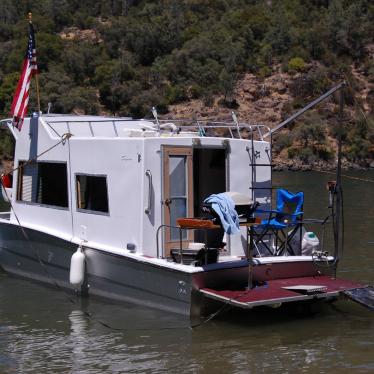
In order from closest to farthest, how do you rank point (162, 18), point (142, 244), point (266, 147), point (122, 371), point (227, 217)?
1. point (122, 371)
2. point (227, 217)
3. point (142, 244)
4. point (266, 147)
5. point (162, 18)

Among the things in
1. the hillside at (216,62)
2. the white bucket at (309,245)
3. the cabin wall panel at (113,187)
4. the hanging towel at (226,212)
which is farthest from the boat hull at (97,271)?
the hillside at (216,62)

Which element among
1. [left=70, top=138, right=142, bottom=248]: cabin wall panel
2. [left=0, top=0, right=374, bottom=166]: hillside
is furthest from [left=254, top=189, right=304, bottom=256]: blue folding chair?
[left=0, top=0, right=374, bottom=166]: hillside

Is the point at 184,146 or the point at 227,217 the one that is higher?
the point at 184,146

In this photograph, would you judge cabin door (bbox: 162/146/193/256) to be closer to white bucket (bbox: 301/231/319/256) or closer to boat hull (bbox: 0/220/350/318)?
boat hull (bbox: 0/220/350/318)

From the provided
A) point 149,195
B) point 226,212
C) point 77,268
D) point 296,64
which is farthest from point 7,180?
point 296,64

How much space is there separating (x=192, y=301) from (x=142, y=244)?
52.8 inches

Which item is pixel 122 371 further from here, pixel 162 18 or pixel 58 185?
pixel 162 18

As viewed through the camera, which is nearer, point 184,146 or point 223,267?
point 223,267

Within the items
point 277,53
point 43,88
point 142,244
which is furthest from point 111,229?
point 277,53

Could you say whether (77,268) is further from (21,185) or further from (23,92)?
(23,92)

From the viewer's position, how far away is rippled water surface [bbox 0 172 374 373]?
9.34m

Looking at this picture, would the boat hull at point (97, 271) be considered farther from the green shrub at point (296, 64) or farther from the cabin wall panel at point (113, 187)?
the green shrub at point (296, 64)

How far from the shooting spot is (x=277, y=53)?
75500 mm

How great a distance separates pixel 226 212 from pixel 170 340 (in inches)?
72.7
